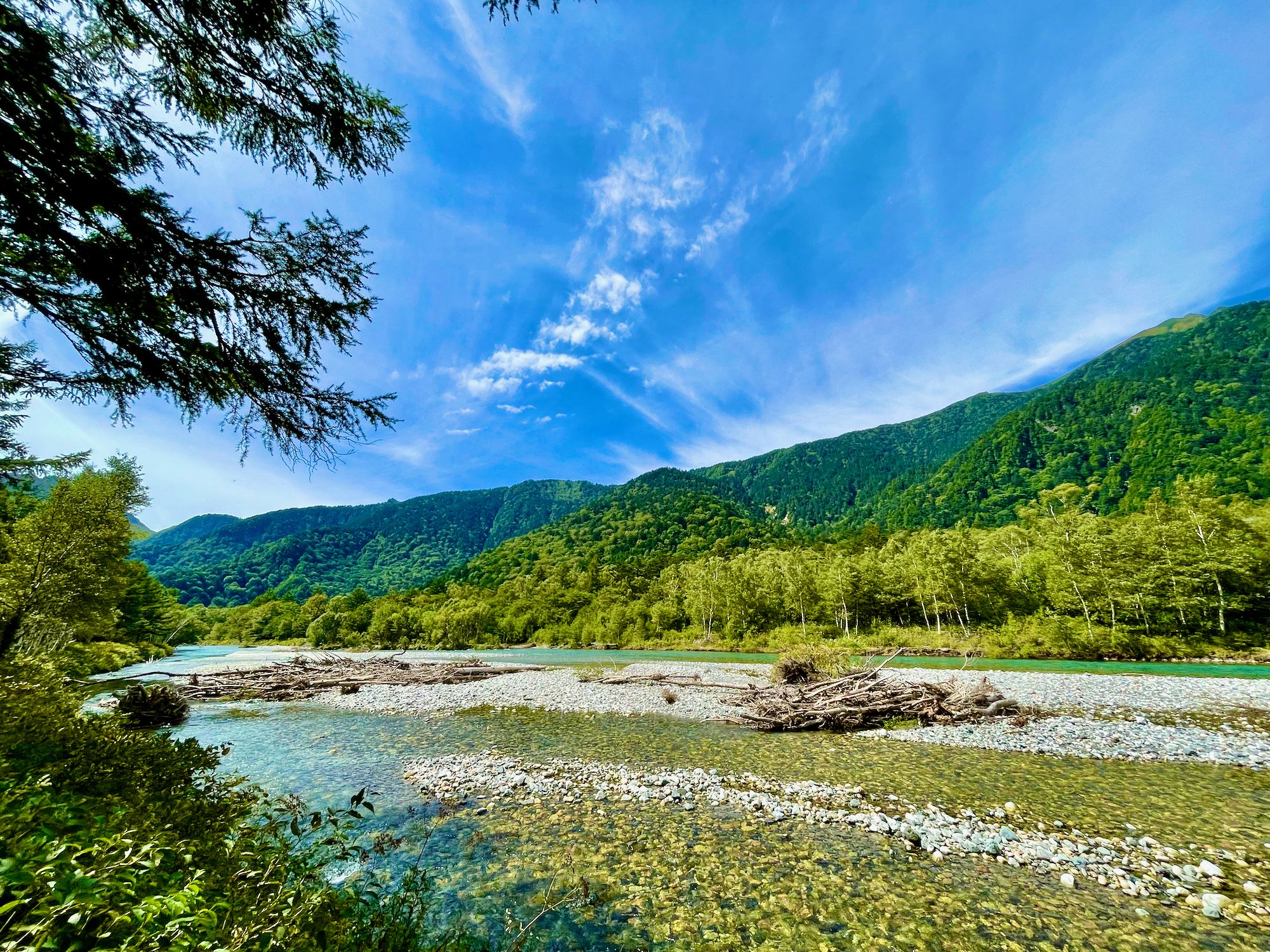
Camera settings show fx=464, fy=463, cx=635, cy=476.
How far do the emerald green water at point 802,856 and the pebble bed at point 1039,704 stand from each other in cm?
132

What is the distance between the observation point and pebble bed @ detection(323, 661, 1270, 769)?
42.2 ft

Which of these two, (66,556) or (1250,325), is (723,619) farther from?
(1250,325)

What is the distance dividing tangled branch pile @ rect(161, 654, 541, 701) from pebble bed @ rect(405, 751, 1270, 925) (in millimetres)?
19805

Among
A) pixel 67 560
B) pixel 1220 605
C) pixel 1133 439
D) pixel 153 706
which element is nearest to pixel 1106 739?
pixel 153 706

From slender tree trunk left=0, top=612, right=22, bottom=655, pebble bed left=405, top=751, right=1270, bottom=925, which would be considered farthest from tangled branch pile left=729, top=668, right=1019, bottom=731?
slender tree trunk left=0, top=612, right=22, bottom=655

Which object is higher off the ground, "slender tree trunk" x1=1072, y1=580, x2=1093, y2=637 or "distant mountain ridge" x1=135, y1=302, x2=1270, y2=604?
"distant mountain ridge" x1=135, y1=302, x2=1270, y2=604

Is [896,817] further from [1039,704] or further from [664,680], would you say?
[664,680]

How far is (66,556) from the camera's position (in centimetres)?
1903

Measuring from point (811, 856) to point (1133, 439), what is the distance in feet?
538

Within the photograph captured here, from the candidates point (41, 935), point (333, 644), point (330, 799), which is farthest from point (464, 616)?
point (41, 935)

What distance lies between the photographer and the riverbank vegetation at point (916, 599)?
37.9 metres

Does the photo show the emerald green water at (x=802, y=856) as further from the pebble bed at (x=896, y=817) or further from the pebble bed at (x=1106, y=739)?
the pebble bed at (x=1106, y=739)

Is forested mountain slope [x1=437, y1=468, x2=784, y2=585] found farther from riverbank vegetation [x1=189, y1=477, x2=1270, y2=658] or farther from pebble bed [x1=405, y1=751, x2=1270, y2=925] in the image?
pebble bed [x1=405, y1=751, x2=1270, y2=925]

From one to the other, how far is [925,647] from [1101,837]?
44.8 meters
